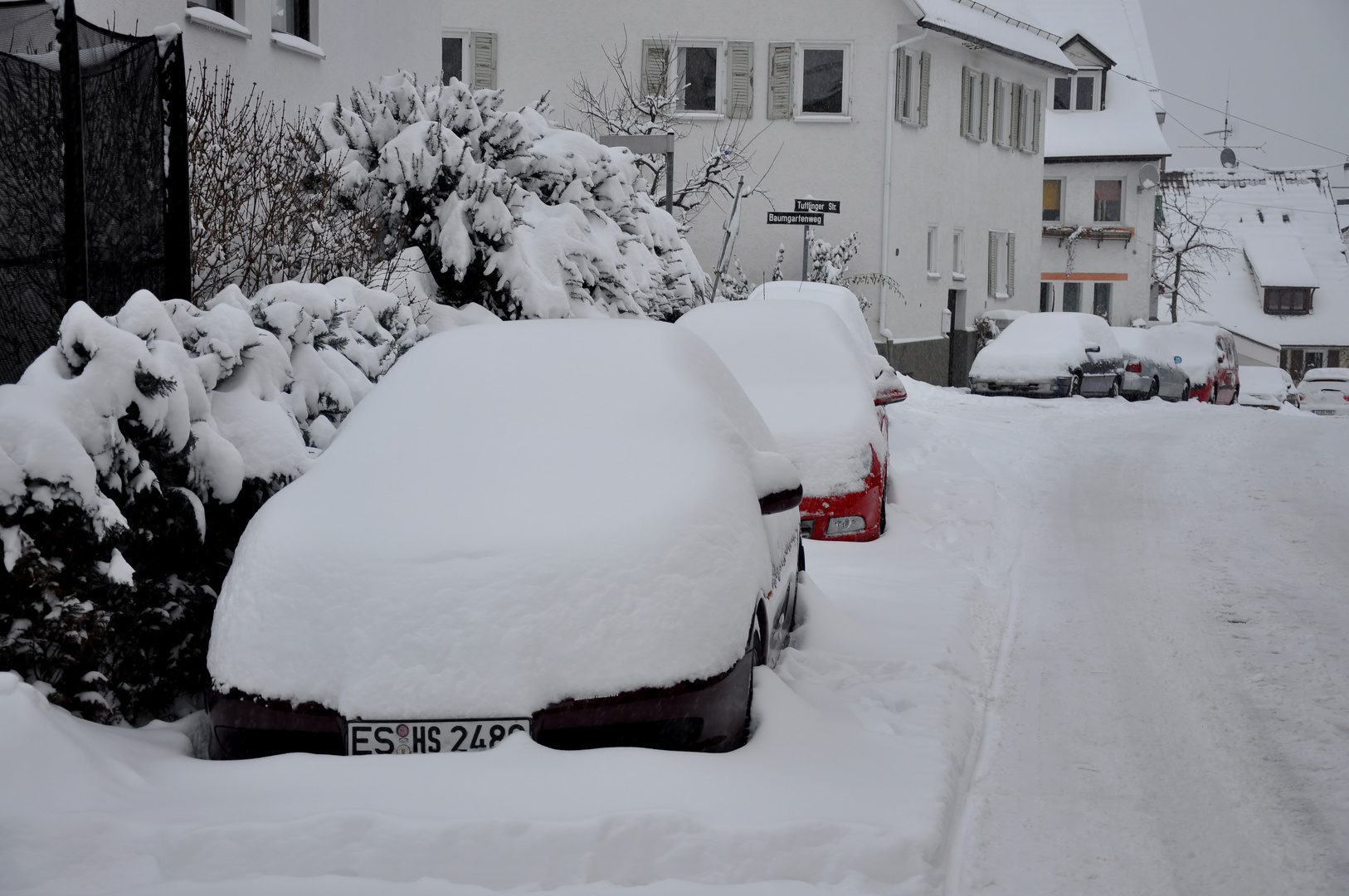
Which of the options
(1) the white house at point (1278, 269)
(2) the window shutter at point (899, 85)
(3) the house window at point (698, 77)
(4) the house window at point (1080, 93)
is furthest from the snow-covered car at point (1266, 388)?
(1) the white house at point (1278, 269)

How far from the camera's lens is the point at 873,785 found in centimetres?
444

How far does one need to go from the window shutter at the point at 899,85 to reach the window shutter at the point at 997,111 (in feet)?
18.6

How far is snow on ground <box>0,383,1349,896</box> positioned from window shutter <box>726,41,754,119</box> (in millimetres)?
21682

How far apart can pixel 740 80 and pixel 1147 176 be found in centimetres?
1994

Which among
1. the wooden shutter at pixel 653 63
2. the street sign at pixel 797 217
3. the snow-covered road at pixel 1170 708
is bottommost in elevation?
the snow-covered road at pixel 1170 708

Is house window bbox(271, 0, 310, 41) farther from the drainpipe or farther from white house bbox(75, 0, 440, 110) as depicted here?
the drainpipe

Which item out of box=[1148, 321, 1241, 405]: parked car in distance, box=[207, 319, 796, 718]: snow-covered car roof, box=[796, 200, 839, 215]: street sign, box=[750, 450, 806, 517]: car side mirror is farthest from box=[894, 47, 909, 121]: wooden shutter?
box=[207, 319, 796, 718]: snow-covered car roof

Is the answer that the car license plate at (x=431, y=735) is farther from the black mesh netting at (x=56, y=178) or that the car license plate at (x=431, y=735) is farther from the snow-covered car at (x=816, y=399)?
the snow-covered car at (x=816, y=399)

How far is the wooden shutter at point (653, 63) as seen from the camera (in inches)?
1106

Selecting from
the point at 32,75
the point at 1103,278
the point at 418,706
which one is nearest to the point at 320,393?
the point at 32,75

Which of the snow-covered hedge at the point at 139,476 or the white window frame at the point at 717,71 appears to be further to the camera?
the white window frame at the point at 717,71

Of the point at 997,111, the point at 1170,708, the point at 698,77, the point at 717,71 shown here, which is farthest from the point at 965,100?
the point at 1170,708

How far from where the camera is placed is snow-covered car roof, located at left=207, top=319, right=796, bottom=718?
13.2 feet

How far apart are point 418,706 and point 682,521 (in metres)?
1.00
